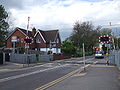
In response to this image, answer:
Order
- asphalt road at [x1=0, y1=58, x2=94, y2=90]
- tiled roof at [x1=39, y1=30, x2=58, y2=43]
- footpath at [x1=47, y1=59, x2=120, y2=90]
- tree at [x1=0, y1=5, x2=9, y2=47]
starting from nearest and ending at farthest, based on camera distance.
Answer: footpath at [x1=47, y1=59, x2=120, y2=90] < asphalt road at [x1=0, y1=58, x2=94, y2=90] < tree at [x1=0, y1=5, x2=9, y2=47] < tiled roof at [x1=39, y1=30, x2=58, y2=43]

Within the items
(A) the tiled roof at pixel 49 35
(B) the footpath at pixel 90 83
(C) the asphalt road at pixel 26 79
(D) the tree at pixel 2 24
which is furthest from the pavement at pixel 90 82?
(A) the tiled roof at pixel 49 35

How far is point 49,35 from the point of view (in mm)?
60844

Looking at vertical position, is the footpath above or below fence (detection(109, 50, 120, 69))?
below

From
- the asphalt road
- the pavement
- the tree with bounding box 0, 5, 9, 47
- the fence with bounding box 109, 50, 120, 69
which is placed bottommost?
the pavement

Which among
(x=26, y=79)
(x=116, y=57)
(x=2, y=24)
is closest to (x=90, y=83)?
(x=26, y=79)

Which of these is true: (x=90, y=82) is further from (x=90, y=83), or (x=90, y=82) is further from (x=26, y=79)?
(x=26, y=79)

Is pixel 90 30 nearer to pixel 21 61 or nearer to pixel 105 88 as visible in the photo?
pixel 21 61

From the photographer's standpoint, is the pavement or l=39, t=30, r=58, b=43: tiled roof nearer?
the pavement

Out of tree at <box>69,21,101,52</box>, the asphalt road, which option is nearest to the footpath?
the asphalt road

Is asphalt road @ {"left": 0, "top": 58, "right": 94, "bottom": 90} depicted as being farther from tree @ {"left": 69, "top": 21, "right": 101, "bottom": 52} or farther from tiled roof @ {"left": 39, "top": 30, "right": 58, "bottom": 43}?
tree @ {"left": 69, "top": 21, "right": 101, "bottom": 52}

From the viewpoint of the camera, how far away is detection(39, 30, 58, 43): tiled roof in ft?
193

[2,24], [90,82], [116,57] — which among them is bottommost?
[90,82]

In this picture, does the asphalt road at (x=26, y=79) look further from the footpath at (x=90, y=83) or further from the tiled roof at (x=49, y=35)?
the tiled roof at (x=49, y=35)

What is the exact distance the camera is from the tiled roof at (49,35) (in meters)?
58.9
